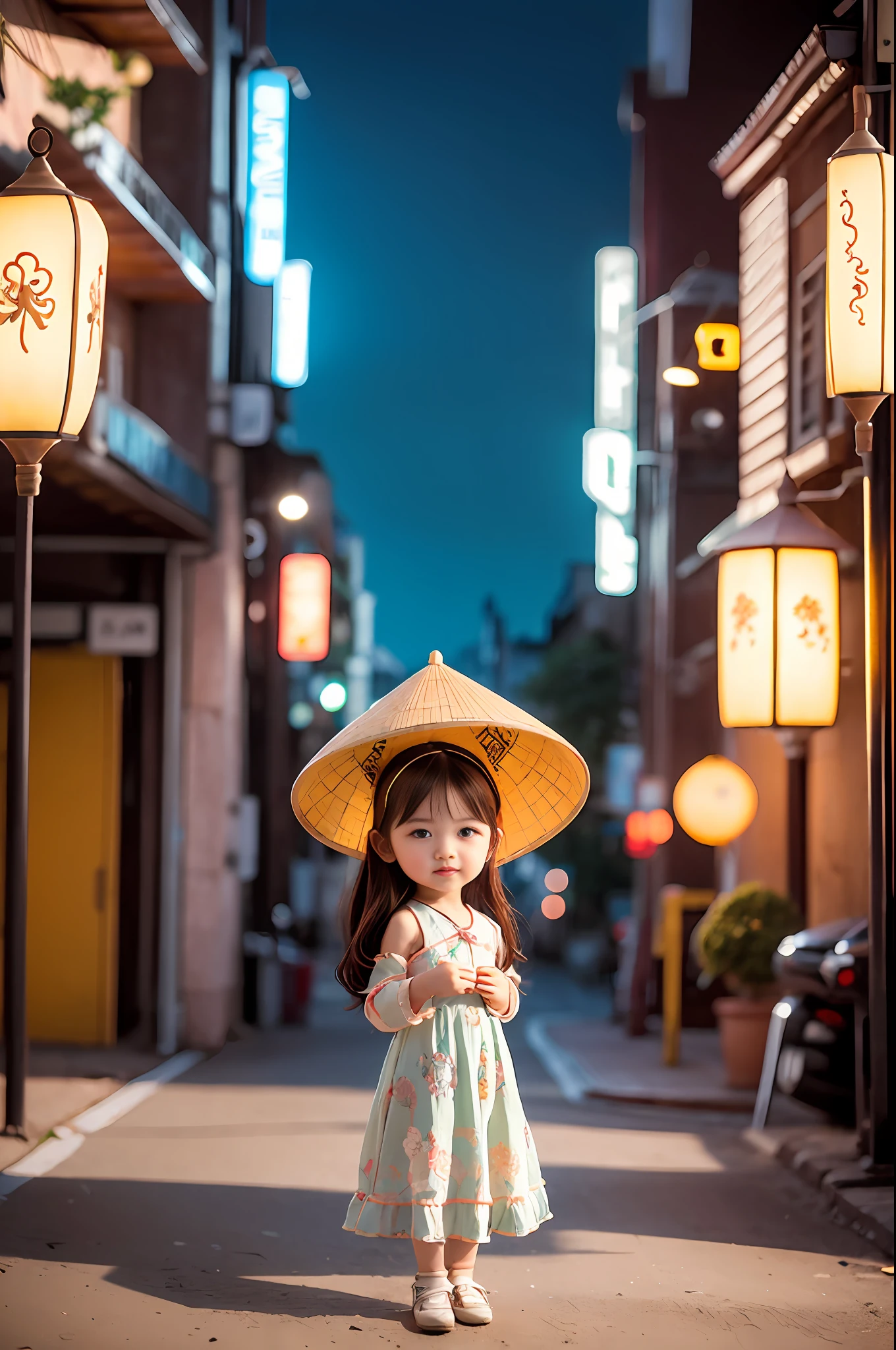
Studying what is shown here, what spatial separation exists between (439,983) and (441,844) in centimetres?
47

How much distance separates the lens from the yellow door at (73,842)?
11.4 m

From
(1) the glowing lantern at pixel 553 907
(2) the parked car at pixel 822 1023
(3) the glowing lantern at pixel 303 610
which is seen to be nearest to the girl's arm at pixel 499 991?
(2) the parked car at pixel 822 1023

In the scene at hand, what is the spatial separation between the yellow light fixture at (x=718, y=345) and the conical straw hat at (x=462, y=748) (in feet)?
19.3

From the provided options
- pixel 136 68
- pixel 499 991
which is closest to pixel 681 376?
pixel 136 68

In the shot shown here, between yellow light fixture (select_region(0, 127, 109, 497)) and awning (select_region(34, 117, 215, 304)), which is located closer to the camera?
yellow light fixture (select_region(0, 127, 109, 497))

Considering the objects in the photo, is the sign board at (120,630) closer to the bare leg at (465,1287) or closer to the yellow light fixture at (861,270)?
the yellow light fixture at (861,270)

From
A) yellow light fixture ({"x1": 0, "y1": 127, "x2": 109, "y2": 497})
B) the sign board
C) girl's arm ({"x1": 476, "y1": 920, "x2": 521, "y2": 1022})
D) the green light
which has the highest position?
yellow light fixture ({"x1": 0, "y1": 127, "x2": 109, "y2": 497})

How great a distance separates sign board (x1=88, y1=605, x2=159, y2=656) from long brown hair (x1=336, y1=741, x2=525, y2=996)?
7104mm

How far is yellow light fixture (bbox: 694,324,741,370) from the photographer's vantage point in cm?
1006

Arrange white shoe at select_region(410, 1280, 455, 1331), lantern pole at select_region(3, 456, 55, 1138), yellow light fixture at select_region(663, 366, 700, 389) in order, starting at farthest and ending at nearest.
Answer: yellow light fixture at select_region(663, 366, 700, 389), lantern pole at select_region(3, 456, 55, 1138), white shoe at select_region(410, 1280, 455, 1331)

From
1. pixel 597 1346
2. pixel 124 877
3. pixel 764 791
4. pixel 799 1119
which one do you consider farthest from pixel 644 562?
pixel 597 1346

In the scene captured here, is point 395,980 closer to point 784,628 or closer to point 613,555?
point 784,628

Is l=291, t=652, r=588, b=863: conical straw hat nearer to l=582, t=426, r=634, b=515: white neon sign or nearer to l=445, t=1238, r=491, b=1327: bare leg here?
l=445, t=1238, r=491, b=1327: bare leg

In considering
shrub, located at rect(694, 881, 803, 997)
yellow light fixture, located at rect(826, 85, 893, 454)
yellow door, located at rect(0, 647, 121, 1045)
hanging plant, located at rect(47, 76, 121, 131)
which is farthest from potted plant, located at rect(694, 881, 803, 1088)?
hanging plant, located at rect(47, 76, 121, 131)
